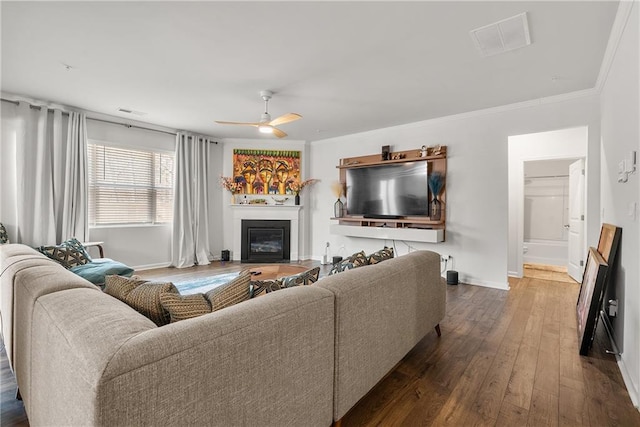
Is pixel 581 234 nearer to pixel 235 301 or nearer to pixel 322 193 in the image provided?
pixel 322 193

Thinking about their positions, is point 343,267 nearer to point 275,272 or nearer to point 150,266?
point 275,272

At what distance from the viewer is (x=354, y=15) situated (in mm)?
2281

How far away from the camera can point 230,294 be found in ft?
4.57

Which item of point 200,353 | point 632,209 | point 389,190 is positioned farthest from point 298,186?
point 200,353

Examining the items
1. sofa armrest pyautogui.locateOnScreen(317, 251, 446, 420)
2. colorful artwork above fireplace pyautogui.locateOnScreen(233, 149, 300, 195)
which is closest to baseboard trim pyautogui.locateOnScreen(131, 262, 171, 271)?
colorful artwork above fireplace pyautogui.locateOnScreen(233, 149, 300, 195)

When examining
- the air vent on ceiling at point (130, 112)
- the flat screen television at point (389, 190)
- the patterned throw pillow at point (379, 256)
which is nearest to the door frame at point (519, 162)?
the flat screen television at point (389, 190)

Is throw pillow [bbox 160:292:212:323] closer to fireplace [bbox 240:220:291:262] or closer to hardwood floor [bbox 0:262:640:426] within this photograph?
hardwood floor [bbox 0:262:640:426]

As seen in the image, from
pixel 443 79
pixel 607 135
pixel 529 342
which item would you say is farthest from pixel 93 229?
pixel 607 135

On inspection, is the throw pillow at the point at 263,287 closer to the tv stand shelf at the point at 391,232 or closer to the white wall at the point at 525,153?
the tv stand shelf at the point at 391,232

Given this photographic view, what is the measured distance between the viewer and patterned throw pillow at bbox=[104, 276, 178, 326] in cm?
129

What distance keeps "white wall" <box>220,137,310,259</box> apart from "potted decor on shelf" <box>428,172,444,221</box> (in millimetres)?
2569

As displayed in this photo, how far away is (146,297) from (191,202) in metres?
4.90

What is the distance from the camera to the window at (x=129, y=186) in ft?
16.1

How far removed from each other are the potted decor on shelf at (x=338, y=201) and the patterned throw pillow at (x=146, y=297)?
4.80 meters
